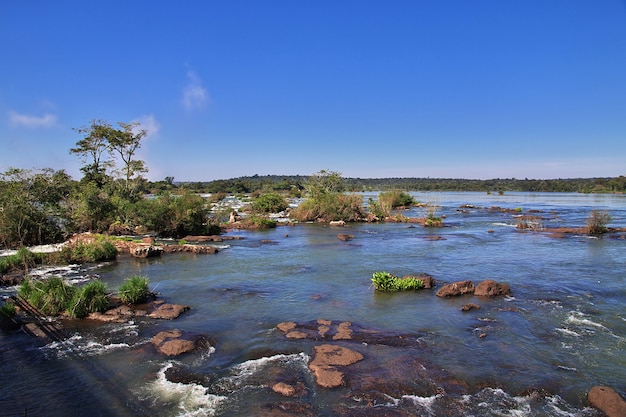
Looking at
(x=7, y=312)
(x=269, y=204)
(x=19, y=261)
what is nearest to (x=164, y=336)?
(x=7, y=312)

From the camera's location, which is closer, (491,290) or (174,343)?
(174,343)

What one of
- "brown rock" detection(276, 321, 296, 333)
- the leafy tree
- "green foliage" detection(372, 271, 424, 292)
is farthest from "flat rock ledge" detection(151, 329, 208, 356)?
the leafy tree

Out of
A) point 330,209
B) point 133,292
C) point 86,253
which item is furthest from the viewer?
point 330,209

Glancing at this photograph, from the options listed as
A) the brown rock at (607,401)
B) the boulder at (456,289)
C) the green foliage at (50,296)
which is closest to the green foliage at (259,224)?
the boulder at (456,289)

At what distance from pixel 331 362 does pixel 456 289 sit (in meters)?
8.01

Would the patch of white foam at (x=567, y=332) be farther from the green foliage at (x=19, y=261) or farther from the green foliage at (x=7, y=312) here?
the green foliage at (x=19, y=261)

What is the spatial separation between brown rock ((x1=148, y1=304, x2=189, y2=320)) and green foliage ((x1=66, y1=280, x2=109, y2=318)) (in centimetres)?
177

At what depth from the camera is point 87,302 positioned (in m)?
13.0

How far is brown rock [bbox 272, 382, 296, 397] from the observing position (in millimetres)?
8156

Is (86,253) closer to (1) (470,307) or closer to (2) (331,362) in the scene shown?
(2) (331,362)

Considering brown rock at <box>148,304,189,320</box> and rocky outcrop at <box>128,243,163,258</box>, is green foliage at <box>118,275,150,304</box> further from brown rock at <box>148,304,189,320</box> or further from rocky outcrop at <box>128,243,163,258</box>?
rocky outcrop at <box>128,243,163,258</box>

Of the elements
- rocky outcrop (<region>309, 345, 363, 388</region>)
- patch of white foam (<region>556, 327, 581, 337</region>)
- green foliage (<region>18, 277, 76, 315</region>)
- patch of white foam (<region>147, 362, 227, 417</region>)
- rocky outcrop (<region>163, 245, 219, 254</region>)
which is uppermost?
green foliage (<region>18, 277, 76, 315</region>)

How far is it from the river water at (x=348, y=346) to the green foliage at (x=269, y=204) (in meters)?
32.3

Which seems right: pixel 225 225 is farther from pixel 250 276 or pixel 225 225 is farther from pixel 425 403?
pixel 425 403
